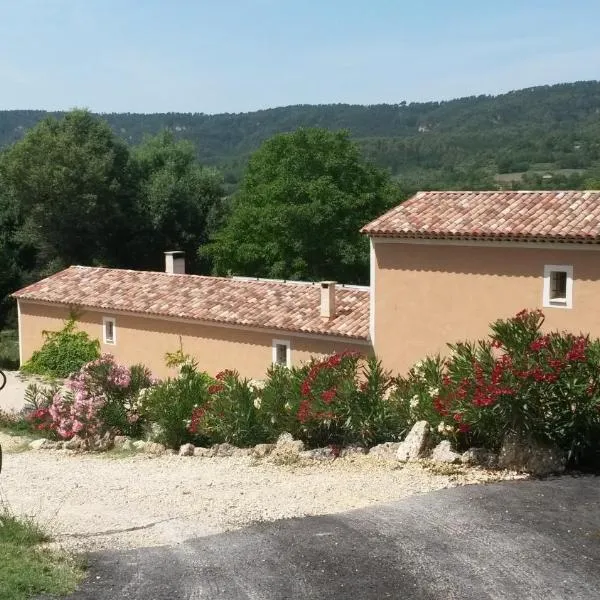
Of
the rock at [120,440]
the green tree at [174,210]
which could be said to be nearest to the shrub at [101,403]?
the rock at [120,440]

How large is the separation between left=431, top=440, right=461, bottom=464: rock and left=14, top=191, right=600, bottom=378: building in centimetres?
625

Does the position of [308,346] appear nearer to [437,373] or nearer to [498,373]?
[437,373]

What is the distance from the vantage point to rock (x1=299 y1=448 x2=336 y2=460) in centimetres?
1420

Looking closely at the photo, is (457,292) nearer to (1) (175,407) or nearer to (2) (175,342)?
A: (1) (175,407)

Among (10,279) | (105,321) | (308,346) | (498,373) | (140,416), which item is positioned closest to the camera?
(498,373)

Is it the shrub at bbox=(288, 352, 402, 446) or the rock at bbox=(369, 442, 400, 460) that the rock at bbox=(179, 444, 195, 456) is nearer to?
the shrub at bbox=(288, 352, 402, 446)

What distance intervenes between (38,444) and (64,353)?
11.3m

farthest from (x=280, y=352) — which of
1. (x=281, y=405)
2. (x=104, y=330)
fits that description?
(x=281, y=405)

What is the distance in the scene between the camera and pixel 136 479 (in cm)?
1371

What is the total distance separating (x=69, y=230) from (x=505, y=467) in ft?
111

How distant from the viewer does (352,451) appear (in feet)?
47.2

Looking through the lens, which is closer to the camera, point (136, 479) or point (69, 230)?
point (136, 479)

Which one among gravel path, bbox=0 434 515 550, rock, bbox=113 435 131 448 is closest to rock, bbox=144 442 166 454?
gravel path, bbox=0 434 515 550

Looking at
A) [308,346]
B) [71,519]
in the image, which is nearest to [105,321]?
[308,346]
